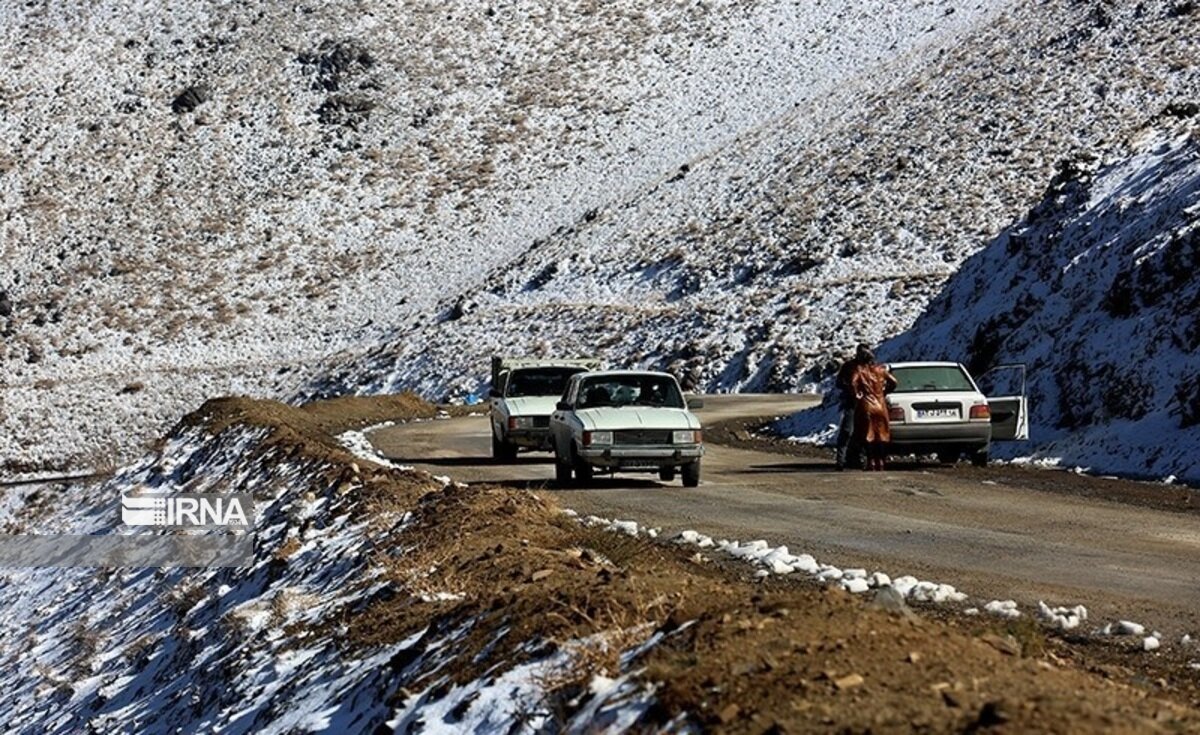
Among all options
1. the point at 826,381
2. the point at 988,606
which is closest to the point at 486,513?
the point at 988,606

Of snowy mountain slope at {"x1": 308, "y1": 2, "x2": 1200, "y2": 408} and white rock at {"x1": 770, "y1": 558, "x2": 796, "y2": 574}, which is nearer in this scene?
white rock at {"x1": 770, "y1": 558, "x2": 796, "y2": 574}

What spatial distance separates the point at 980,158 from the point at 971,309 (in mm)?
32212

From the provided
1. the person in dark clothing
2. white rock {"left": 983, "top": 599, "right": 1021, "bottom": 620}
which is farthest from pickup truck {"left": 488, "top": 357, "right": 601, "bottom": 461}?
white rock {"left": 983, "top": 599, "right": 1021, "bottom": 620}

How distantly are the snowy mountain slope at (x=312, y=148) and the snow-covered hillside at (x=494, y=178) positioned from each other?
212 mm

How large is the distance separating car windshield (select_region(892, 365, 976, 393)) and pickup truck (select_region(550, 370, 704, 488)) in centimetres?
394

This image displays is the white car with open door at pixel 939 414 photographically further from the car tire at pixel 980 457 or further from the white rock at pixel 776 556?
the white rock at pixel 776 556

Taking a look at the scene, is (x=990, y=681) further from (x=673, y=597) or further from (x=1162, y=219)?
(x=1162, y=219)

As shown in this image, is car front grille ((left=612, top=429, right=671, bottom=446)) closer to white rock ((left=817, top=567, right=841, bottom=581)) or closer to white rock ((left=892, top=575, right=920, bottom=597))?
white rock ((left=817, top=567, right=841, bottom=581))

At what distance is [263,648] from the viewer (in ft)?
37.0

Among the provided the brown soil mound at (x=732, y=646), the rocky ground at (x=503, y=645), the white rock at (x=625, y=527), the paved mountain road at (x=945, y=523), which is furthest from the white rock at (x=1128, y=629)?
the white rock at (x=625, y=527)

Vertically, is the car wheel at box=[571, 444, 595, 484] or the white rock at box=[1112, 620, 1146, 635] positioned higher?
the car wheel at box=[571, 444, 595, 484]

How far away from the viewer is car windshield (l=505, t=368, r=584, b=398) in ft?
92.1

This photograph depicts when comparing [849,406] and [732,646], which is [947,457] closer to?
[849,406]

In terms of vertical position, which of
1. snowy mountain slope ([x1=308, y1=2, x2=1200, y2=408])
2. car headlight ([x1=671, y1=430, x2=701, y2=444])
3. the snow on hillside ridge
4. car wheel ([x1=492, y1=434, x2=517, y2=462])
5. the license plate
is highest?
snowy mountain slope ([x1=308, y1=2, x2=1200, y2=408])
